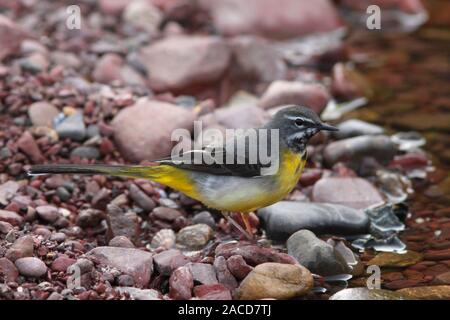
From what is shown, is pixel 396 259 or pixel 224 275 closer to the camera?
pixel 224 275

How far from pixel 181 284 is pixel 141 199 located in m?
1.97

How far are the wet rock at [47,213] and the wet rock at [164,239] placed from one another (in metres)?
0.94

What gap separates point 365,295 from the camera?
20.9ft

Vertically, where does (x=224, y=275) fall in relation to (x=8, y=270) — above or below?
below

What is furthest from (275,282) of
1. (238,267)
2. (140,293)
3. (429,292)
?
(429,292)

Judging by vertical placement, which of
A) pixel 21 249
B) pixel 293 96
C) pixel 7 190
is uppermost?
pixel 293 96

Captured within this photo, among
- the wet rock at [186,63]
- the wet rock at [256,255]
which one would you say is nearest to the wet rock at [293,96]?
the wet rock at [186,63]

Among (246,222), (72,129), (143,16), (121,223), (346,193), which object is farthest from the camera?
(143,16)

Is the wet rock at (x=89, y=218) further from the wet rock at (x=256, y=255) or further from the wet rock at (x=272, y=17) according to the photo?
the wet rock at (x=272, y=17)

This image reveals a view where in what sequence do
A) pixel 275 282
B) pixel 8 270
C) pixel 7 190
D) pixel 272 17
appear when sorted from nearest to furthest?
pixel 8 270
pixel 275 282
pixel 7 190
pixel 272 17

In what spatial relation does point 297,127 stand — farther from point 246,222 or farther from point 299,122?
point 246,222

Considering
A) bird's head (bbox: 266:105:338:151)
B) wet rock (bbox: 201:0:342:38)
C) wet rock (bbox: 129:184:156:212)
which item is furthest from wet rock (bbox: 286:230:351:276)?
wet rock (bbox: 201:0:342:38)

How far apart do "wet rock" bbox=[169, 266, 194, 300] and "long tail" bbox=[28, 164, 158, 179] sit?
1.05 metres

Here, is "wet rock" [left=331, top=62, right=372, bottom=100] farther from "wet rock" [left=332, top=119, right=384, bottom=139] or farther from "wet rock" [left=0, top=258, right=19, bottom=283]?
"wet rock" [left=0, top=258, right=19, bottom=283]
